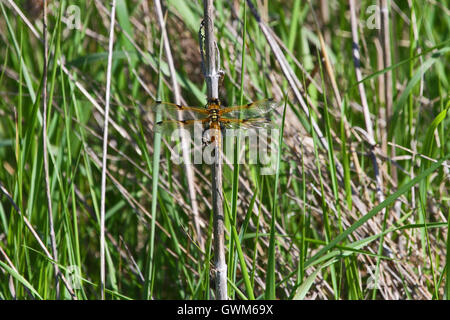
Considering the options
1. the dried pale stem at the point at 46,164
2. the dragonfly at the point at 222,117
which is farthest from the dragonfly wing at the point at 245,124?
the dried pale stem at the point at 46,164

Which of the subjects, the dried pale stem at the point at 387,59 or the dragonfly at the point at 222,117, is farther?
the dried pale stem at the point at 387,59

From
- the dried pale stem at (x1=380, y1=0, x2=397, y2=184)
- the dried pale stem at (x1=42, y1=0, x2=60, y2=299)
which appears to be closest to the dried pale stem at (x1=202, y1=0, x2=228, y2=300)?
the dried pale stem at (x1=42, y1=0, x2=60, y2=299)

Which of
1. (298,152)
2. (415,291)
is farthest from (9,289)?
(415,291)

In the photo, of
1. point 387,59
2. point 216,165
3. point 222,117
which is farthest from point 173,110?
point 387,59

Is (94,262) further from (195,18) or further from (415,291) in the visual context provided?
(415,291)

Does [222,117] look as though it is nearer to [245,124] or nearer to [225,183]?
[245,124]

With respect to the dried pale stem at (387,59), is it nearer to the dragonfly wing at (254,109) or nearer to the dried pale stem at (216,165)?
the dragonfly wing at (254,109)
